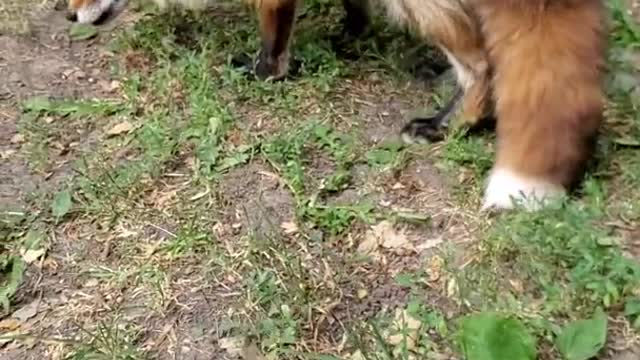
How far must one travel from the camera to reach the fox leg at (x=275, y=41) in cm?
425

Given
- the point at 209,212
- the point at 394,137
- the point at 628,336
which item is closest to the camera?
the point at 628,336

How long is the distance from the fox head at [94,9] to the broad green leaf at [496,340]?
256cm

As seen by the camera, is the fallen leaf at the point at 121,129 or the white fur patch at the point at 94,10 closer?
the fallen leaf at the point at 121,129

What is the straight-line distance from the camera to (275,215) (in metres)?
3.52

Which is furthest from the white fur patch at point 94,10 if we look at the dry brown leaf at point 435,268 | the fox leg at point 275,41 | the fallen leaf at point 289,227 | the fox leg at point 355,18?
the dry brown leaf at point 435,268

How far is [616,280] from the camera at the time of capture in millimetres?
2912

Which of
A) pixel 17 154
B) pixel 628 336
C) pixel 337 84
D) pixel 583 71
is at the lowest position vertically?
pixel 17 154

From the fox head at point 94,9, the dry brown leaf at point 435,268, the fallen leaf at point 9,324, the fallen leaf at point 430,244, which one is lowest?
the fallen leaf at point 9,324

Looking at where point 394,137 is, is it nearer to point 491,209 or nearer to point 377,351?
point 491,209

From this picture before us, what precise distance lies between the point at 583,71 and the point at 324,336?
44.7 inches

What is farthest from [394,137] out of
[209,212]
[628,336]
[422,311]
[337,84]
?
[628,336]

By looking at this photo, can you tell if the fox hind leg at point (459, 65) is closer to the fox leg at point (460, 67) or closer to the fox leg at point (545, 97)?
the fox leg at point (460, 67)

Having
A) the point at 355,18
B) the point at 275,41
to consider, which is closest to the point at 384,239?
the point at 275,41

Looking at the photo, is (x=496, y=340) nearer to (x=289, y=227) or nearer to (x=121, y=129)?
(x=289, y=227)
